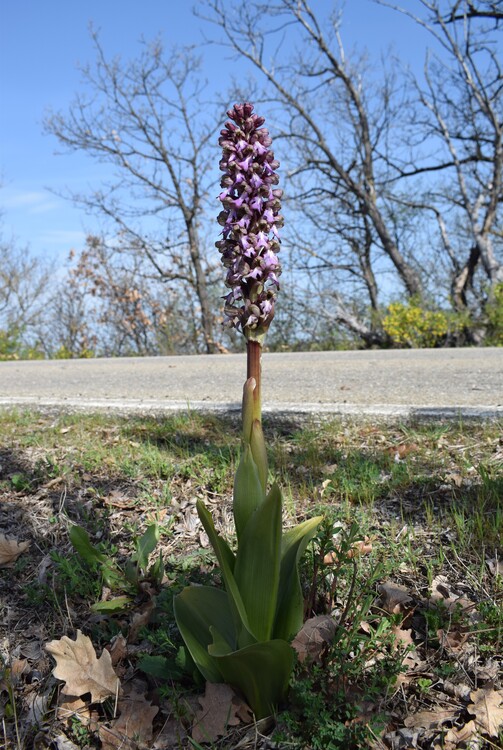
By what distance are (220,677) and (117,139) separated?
15.1 metres

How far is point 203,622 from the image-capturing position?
195 cm

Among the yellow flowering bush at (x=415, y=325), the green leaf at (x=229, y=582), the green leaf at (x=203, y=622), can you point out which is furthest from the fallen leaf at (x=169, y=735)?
the yellow flowering bush at (x=415, y=325)

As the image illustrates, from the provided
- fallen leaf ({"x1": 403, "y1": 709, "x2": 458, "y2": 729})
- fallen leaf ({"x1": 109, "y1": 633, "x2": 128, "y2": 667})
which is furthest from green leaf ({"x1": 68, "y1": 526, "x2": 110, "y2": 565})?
fallen leaf ({"x1": 403, "y1": 709, "x2": 458, "y2": 729})

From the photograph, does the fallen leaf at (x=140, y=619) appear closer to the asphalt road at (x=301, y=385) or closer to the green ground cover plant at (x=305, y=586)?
the green ground cover plant at (x=305, y=586)

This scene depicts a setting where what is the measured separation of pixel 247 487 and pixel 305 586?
0.87 metres

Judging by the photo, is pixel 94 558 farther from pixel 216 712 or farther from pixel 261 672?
pixel 261 672

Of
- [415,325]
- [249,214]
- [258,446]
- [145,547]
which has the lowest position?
[145,547]

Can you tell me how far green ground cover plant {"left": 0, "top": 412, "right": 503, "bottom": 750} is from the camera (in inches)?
74.7

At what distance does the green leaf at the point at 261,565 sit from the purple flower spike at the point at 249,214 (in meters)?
0.51

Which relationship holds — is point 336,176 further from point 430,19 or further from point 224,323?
point 224,323

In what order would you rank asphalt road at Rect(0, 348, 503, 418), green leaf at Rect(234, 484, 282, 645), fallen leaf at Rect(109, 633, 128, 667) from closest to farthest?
1. green leaf at Rect(234, 484, 282, 645)
2. fallen leaf at Rect(109, 633, 128, 667)
3. asphalt road at Rect(0, 348, 503, 418)

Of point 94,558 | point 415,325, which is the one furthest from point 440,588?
point 415,325

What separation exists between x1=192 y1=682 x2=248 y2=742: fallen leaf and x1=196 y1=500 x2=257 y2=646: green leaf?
26cm

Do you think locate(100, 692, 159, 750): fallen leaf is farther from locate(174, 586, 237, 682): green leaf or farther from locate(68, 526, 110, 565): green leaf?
locate(68, 526, 110, 565): green leaf
